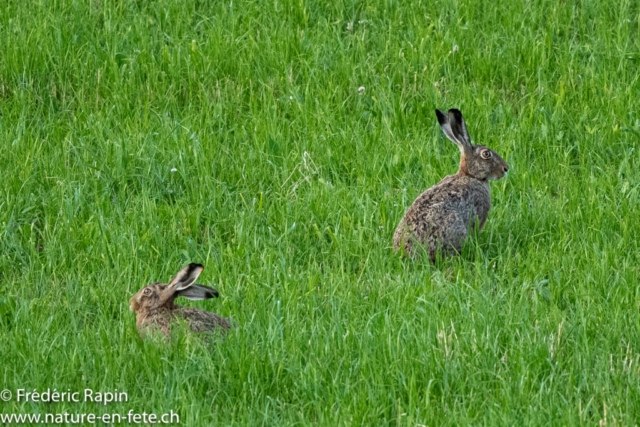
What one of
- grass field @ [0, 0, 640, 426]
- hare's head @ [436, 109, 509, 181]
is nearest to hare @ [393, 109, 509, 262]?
hare's head @ [436, 109, 509, 181]

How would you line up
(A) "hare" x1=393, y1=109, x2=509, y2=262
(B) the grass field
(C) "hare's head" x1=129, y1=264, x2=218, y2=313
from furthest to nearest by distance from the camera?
(A) "hare" x1=393, y1=109, x2=509, y2=262, (C) "hare's head" x1=129, y1=264, x2=218, y2=313, (B) the grass field

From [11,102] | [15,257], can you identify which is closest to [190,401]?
[15,257]

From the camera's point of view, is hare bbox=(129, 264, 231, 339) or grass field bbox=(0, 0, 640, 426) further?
hare bbox=(129, 264, 231, 339)

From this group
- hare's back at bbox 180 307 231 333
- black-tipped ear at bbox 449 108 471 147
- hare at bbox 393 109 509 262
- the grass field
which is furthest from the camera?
black-tipped ear at bbox 449 108 471 147

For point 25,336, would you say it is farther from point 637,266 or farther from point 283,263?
point 637,266

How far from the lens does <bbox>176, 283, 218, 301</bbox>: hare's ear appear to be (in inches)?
192

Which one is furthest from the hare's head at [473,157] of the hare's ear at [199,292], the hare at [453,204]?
the hare's ear at [199,292]

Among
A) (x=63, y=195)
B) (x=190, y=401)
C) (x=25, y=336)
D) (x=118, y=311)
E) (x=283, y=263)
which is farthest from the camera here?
(x=63, y=195)

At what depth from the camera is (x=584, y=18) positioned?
8.83 metres

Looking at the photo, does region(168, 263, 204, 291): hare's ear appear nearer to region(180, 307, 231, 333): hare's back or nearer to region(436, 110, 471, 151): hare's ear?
Answer: region(180, 307, 231, 333): hare's back

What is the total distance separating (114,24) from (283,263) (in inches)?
166

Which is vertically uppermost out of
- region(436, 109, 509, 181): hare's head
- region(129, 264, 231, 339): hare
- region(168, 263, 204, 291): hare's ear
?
region(436, 109, 509, 181): hare's head

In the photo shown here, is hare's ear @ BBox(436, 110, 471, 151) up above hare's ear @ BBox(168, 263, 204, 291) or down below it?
above

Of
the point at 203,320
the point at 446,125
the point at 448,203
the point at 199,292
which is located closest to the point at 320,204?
the point at 448,203
